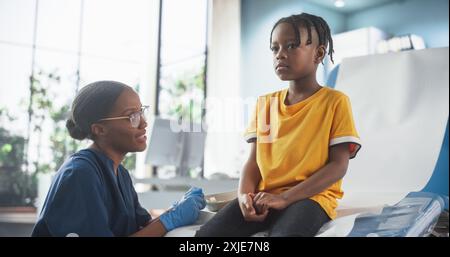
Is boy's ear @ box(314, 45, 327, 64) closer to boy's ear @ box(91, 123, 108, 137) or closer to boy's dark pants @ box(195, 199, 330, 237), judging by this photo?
boy's dark pants @ box(195, 199, 330, 237)

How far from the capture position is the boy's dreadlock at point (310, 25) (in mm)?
558

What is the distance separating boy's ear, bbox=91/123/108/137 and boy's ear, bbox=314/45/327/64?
307mm

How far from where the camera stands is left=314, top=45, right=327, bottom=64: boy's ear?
0.57 metres

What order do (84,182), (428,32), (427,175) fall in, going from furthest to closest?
1. (428,32)
2. (427,175)
3. (84,182)

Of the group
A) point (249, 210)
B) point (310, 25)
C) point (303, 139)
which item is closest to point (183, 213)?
point (249, 210)

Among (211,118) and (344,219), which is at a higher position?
(211,118)

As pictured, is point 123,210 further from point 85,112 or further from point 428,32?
point 428,32

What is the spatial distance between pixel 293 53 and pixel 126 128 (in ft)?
0.82

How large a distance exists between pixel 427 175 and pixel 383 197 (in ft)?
0.56

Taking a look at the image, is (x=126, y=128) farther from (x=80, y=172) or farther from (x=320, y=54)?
(x=320, y=54)

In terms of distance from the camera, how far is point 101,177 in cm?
55
